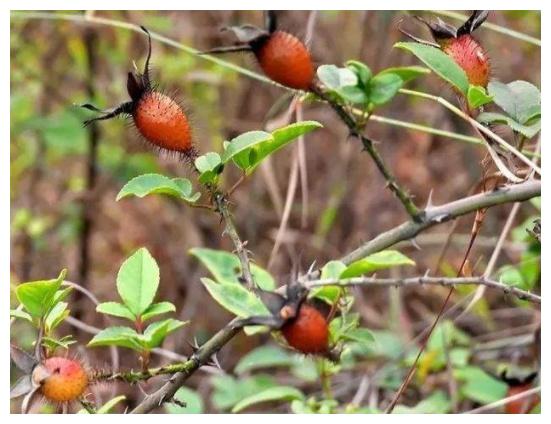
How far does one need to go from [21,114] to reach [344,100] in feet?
5.10

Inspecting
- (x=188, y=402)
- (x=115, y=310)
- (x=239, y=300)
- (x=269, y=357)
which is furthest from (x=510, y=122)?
(x=269, y=357)

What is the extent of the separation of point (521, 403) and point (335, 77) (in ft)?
2.10

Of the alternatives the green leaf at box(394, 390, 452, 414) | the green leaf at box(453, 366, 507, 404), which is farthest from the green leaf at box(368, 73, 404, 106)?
the green leaf at box(453, 366, 507, 404)

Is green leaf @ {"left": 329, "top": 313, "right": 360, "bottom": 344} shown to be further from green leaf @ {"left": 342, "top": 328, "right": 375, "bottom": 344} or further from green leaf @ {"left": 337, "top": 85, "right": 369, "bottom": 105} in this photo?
green leaf @ {"left": 337, "top": 85, "right": 369, "bottom": 105}

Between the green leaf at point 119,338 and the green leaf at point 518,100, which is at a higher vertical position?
the green leaf at point 518,100

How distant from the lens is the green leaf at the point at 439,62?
3.07ft

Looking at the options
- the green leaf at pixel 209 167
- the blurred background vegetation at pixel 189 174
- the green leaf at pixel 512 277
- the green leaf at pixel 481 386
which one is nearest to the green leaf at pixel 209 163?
the green leaf at pixel 209 167

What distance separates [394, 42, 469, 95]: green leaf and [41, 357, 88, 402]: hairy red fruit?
1.48 ft

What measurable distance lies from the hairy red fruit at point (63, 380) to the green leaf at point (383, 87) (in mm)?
395

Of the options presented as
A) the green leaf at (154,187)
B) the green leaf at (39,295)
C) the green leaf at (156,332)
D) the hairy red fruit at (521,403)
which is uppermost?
the green leaf at (154,187)

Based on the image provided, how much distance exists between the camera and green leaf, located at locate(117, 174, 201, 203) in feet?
3.03

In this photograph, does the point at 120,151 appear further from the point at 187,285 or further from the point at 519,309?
the point at 519,309

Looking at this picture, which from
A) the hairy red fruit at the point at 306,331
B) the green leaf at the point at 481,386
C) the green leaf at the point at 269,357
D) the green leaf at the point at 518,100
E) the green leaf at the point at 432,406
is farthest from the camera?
the green leaf at the point at 269,357

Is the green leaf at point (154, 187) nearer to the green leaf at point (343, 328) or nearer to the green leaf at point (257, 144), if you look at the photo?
the green leaf at point (257, 144)
